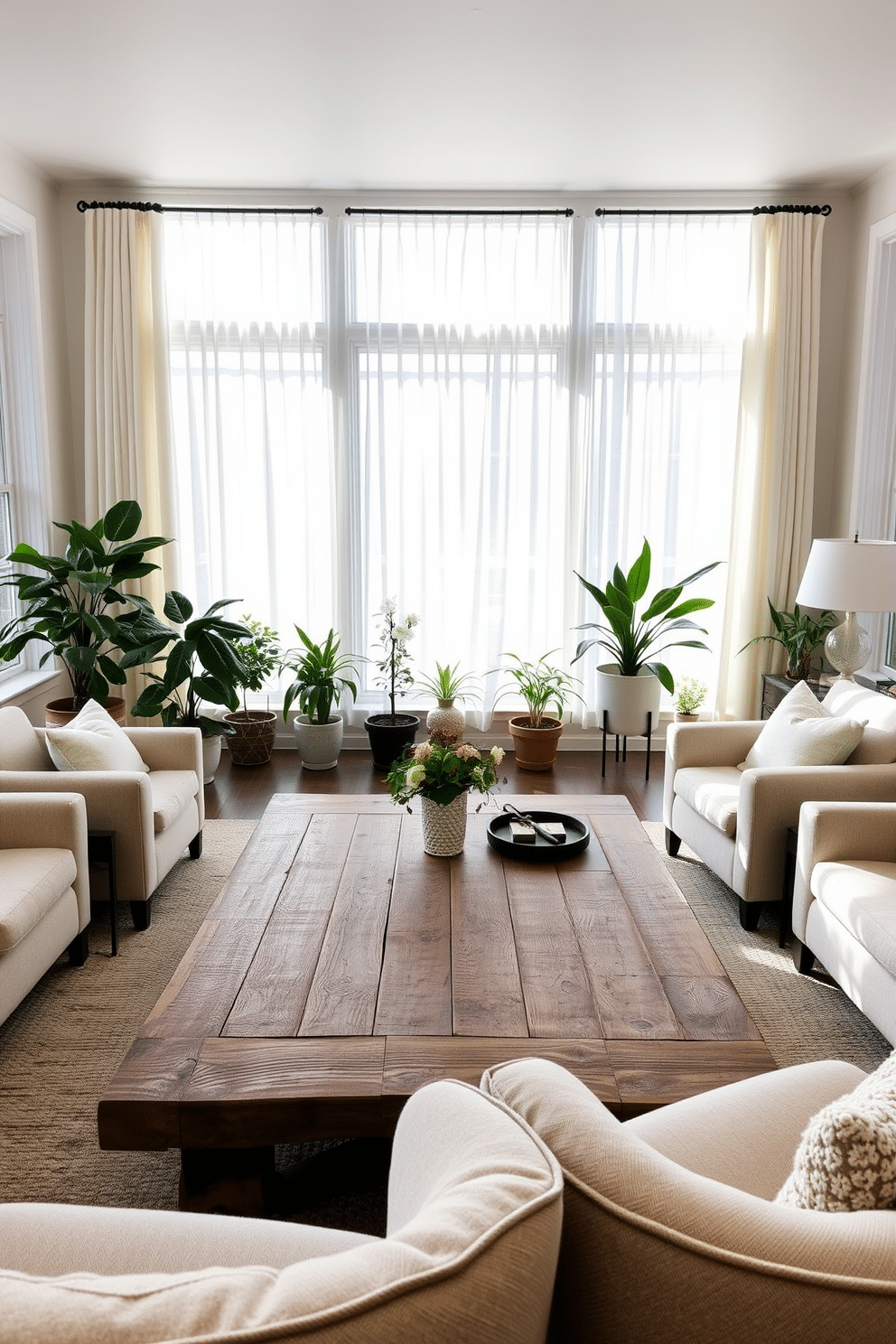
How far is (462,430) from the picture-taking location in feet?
18.2

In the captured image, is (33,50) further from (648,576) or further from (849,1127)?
(849,1127)

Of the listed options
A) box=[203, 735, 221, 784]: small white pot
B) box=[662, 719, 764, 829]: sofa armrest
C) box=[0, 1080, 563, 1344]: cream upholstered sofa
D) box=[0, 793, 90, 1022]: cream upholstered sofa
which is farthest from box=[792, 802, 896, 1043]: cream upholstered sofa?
box=[203, 735, 221, 784]: small white pot

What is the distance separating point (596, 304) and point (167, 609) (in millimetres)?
2728

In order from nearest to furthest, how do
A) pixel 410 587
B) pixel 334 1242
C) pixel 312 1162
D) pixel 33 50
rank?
pixel 334 1242
pixel 312 1162
pixel 33 50
pixel 410 587

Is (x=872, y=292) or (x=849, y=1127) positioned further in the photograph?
(x=872, y=292)

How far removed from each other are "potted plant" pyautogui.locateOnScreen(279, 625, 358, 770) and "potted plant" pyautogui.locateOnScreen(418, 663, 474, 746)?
1.51ft

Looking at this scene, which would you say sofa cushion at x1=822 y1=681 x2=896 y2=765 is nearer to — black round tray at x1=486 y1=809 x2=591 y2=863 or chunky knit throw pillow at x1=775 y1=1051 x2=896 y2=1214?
black round tray at x1=486 y1=809 x2=591 y2=863

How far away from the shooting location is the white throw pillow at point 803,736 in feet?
11.4

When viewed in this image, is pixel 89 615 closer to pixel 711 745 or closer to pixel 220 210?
pixel 220 210

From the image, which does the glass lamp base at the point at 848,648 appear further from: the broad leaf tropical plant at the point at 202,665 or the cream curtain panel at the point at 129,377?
the cream curtain panel at the point at 129,377

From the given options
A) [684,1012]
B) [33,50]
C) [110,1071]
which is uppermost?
[33,50]

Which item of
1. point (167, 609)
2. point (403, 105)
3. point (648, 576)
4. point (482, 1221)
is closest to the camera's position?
point (482, 1221)

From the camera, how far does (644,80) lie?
3830 millimetres

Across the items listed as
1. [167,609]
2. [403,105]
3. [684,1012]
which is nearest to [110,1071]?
[684,1012]
